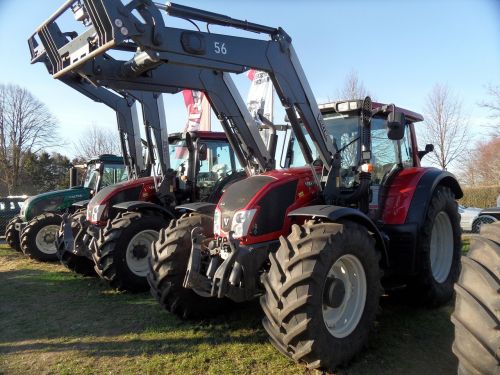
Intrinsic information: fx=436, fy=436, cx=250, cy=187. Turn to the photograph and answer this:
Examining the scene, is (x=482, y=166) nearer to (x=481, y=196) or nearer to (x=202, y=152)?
(x=481, y=196)

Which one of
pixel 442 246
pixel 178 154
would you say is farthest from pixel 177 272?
pixel 178 154

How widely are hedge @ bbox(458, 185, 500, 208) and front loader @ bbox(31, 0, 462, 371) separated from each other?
19300 millimetres

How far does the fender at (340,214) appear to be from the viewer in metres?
3.76

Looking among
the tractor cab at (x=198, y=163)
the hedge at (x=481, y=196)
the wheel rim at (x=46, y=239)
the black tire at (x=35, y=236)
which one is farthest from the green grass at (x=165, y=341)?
the hedge at (x=481, y=196)

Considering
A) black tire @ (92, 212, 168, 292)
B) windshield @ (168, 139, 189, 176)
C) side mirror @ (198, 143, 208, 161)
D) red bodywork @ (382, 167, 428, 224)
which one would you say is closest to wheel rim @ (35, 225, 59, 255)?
windshield @ (168, 139, 189, 176)

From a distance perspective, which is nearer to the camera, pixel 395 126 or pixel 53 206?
pixel 395 126

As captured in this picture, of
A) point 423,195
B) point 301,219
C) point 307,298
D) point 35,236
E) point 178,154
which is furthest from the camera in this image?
point 35,236

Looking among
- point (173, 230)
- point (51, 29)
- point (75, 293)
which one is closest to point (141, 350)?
point (173, 230)

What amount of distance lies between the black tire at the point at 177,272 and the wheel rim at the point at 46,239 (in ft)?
21.3

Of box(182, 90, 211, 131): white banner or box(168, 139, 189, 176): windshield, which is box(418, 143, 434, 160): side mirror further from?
box(182, 90, 211, 131): white banner

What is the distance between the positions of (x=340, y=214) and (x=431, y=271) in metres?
2.07

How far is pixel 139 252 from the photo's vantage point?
6742 millimetres

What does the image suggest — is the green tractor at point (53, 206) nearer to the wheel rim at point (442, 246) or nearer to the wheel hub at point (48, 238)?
the wheel hub at point (48, 238)

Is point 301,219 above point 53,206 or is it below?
above
